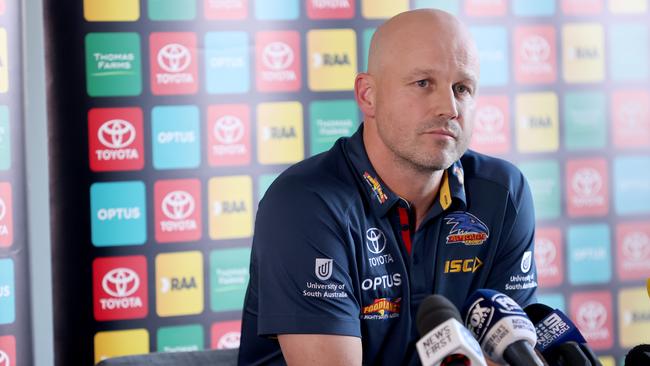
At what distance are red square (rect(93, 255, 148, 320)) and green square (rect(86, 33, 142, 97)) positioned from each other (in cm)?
47

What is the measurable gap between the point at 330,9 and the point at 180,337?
1051mm

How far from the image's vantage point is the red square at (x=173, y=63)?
2541 mm

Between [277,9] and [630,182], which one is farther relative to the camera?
[630,182]

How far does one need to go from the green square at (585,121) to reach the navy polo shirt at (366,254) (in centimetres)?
117

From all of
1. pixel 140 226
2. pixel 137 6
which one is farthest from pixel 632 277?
pixel 137 6

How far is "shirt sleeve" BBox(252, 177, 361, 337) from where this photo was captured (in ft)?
5.03

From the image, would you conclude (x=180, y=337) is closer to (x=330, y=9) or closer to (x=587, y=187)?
(x=330, y=9)

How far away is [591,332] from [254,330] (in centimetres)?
162

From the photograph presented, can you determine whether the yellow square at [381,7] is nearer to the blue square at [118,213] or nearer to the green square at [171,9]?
the green square at [171,9]

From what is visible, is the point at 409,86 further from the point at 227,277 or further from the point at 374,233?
the point at 227,277

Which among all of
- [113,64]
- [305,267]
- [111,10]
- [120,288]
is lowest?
[120,288]

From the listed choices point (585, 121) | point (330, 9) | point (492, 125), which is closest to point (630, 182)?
point (585, 121)

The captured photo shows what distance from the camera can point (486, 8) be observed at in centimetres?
280

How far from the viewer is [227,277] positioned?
2.62 metres
